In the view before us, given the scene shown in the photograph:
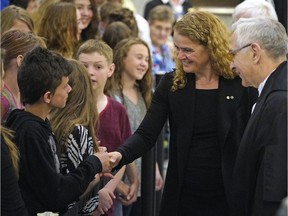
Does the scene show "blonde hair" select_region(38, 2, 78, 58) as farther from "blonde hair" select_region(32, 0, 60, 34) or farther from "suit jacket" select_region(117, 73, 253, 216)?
"suit jacket" select_region(117, 73, 253, 216)

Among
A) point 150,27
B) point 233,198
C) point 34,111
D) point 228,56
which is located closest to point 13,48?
point 34,111

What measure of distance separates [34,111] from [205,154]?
1245mm

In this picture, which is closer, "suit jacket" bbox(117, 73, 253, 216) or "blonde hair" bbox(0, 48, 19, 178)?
"blonde hair" bbox(0, 48, 19, 178)

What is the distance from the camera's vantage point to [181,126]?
5.27 meters

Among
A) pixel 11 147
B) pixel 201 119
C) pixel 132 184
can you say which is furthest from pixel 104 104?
pixel 11 147

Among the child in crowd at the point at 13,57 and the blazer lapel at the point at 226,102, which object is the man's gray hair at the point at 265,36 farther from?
the child in crowd at the point at 13,57

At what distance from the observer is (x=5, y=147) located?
388 centimetres

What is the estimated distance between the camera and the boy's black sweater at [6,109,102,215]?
430cm

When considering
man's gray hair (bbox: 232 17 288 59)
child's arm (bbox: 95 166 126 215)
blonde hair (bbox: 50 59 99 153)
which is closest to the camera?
man's gray hair (bbox: 232 17 288 59)

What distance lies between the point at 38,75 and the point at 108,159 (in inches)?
29.7

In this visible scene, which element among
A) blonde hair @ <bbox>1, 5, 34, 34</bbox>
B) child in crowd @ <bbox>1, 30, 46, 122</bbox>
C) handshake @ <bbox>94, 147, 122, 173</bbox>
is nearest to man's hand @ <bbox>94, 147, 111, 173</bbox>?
handshake @ <bbox>94, 147, 122, 173</bbox>

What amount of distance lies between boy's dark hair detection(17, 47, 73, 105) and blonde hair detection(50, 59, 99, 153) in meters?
0.50

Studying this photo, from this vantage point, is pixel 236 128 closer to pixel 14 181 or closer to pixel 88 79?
pixel 88 79

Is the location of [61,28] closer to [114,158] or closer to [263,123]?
[114,158]
